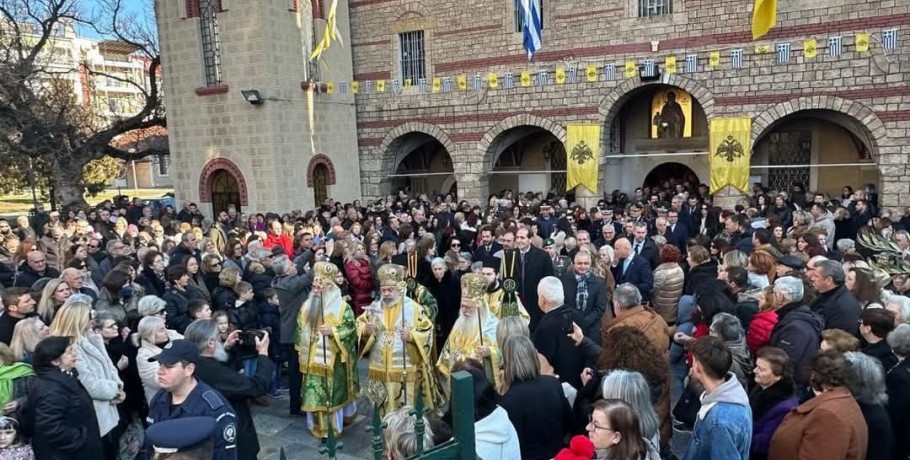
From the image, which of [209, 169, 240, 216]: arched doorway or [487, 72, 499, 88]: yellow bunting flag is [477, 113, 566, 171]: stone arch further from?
[209, 169, 240, 216]: arched doorway

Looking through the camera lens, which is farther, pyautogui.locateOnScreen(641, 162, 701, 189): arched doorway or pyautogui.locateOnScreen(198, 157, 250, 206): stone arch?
pyautogui.locateOnScreen(641, 162, 701, 189): arched doorway

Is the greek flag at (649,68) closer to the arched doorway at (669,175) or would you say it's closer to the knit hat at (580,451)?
the arched doorway at (669,175)

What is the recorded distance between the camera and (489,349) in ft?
15.4

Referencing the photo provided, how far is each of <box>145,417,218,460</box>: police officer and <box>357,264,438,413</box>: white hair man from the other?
8.68ft

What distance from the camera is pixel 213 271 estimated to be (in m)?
7.20

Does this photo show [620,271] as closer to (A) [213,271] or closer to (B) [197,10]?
(A) [213,271]

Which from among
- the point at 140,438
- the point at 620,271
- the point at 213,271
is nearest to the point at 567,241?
the point at 620,271

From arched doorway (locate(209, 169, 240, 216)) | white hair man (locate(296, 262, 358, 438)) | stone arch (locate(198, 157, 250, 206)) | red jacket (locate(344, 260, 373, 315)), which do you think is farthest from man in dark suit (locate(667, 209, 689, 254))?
arched doorway (locate(209, 169, 240, 216))

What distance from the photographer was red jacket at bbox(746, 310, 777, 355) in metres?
4.36

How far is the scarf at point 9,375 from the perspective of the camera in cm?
368

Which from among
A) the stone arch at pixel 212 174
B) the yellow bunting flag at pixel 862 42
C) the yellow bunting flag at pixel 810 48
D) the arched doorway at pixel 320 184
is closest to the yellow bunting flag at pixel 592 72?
the yellow bunting flag at pixel 810 48

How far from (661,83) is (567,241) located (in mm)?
8777

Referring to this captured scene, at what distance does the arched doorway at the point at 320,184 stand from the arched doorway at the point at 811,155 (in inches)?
470

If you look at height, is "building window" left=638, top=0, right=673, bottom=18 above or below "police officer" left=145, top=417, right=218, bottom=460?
above
